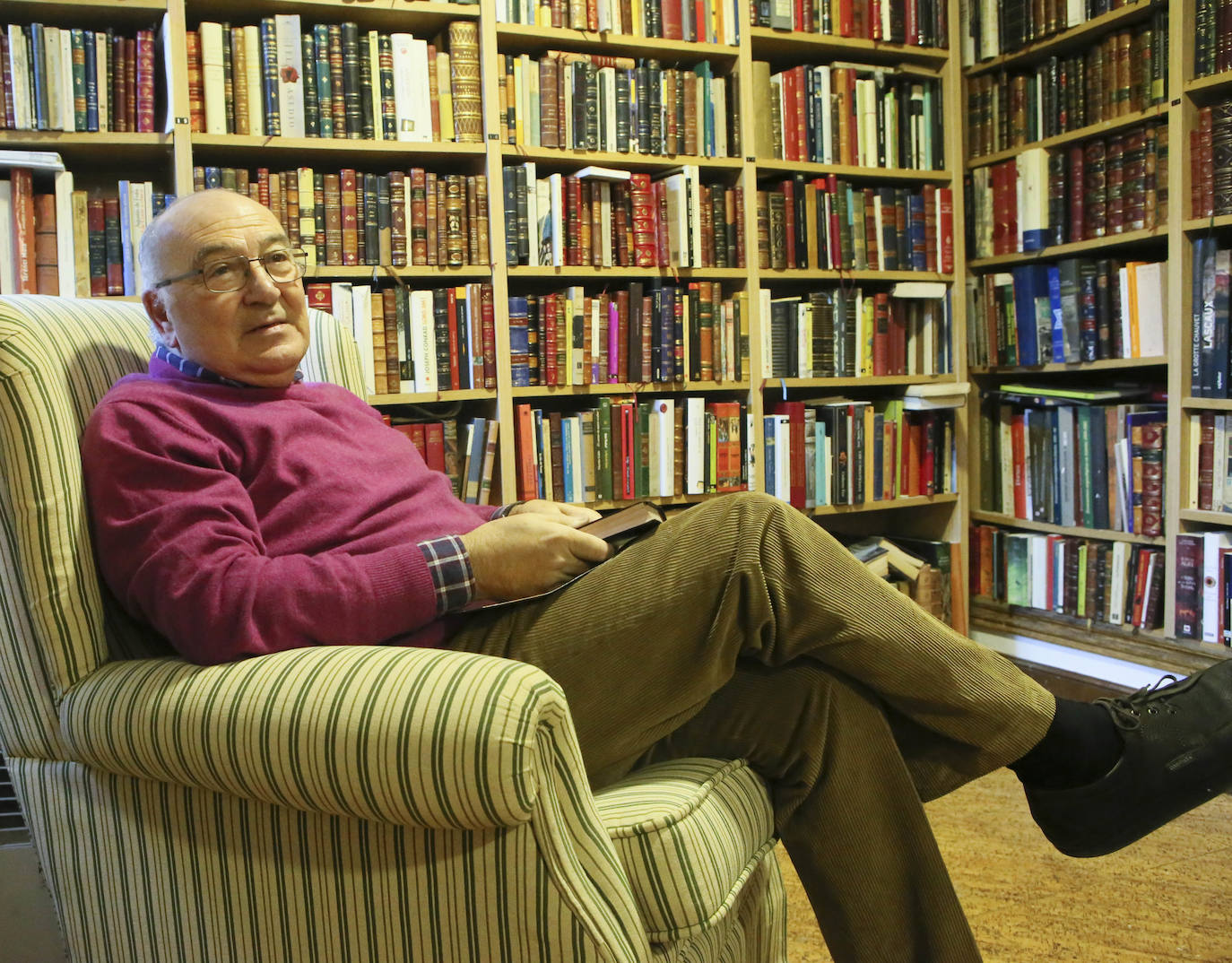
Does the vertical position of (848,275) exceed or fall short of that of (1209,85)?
it falls short

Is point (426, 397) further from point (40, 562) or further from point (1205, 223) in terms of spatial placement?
point (1205, 223)

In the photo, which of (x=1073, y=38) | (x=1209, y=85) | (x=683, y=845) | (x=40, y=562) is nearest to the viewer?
(x=683, y=845)

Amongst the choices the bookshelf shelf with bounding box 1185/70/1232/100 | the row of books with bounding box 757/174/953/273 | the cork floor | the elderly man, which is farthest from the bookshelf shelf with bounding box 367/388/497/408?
the bookshelf shelf with bounding box 1185/70/1232/100

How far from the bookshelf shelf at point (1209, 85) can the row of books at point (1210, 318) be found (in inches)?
13.1

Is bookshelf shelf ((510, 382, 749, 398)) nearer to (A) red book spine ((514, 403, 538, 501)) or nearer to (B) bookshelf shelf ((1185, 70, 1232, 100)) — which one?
(A) red book spine ((514, 403, 538, 501))

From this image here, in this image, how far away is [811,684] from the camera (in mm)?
1182

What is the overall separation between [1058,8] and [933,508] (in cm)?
138

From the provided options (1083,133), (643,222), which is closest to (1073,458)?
(1083,133)

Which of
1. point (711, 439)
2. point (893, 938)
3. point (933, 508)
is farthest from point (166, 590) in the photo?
point (933, 508)

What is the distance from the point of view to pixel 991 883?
5.85 feet

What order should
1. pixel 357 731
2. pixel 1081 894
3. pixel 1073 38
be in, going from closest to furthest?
pixel 357 731 < pixel 1081 894 < pixel 1073 38

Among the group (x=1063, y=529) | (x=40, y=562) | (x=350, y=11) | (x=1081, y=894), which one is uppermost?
(x=350, y=11)

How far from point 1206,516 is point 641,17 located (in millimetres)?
1787

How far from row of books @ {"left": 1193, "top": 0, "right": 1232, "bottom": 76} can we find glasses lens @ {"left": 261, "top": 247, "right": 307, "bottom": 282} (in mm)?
2093
